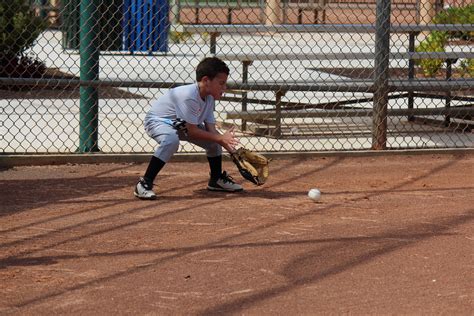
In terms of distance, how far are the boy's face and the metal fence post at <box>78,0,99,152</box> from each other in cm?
174

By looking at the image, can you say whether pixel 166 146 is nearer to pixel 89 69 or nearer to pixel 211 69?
→ pixel 211 69

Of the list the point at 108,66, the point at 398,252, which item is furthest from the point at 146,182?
the point at 108,66

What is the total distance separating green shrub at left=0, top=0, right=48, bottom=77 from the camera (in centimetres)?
1333

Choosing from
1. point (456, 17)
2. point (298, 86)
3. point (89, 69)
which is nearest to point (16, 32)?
Answer: point (89, 69)

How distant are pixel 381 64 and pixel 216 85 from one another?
2.36 meters

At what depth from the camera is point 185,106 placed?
7.44 metres

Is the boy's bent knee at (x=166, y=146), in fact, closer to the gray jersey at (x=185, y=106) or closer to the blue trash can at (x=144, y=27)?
the gray jersey at (x=185, y=106)

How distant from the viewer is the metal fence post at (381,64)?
366 inches

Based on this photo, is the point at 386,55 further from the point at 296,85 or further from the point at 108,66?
the point at 108,66

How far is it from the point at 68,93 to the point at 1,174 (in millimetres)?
4899

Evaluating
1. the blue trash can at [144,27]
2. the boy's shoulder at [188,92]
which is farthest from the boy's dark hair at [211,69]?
the blue trash can at [144,27]

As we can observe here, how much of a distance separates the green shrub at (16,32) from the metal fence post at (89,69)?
13.6 feet

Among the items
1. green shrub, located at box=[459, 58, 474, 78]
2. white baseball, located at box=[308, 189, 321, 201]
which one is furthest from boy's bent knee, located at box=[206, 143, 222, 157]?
green shrub, located at box=[459, 58, 474, 78]

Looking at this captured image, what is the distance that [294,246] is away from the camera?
6.00 meters
